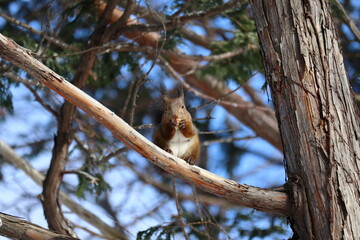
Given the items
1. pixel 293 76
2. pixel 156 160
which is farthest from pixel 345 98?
pixel 156 160

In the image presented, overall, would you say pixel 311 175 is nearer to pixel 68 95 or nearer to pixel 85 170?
pixel 68 95

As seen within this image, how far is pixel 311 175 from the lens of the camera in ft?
7.49

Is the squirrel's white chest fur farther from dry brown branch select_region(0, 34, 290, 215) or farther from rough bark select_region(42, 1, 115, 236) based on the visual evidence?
rough bark select_region(42, 1, 115, 236)

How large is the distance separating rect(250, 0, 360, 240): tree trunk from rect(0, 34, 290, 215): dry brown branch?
0.13 m

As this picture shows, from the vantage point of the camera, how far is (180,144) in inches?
111

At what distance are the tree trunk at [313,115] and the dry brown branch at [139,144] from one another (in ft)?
0.44

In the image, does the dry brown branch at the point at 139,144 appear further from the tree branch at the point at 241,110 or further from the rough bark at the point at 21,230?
the tree branch at the point at 241,110

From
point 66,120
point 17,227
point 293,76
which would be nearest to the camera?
point 293,76

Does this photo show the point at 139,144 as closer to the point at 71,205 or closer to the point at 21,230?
the point at 21,230

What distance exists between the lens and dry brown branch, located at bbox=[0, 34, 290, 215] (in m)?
2.15

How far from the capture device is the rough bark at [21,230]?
8.32ft

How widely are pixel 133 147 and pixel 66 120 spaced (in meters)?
1.43

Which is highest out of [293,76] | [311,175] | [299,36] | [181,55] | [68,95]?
[181,55]

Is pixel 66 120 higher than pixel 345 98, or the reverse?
pixel 66 120
